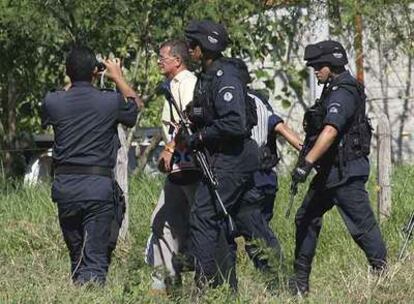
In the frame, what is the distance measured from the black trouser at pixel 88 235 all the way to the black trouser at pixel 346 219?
4.42ft

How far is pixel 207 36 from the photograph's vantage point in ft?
22.6

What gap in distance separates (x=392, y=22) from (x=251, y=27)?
116 inches

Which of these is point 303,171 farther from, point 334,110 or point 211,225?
point 211,225

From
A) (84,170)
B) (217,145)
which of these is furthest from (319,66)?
(84,170)

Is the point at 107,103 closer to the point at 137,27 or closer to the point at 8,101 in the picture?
the point at 137,27

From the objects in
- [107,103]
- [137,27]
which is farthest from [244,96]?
[137,27]

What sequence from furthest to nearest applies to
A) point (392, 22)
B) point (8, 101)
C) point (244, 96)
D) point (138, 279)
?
1. point (392, 22)
2. point (8, 101)
3. point (244, 96)
4. point (138, 279)

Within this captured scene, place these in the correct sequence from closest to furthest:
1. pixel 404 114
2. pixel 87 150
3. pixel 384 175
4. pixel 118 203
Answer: pixel 87 150 → pixel 118 203 → pixel 384 175 → pixel 404 114

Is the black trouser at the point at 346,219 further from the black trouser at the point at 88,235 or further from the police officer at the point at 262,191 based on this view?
the black trouser at the point at 88,235

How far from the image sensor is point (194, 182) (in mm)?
7215

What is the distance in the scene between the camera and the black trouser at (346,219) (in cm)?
745

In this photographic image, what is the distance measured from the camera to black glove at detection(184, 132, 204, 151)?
6797 millimetres

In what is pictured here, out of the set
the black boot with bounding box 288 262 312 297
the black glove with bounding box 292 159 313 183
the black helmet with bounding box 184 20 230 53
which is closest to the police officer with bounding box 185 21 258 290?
the black helmet with bounding box 184 20 230 53

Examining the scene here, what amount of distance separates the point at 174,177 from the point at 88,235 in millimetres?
680
